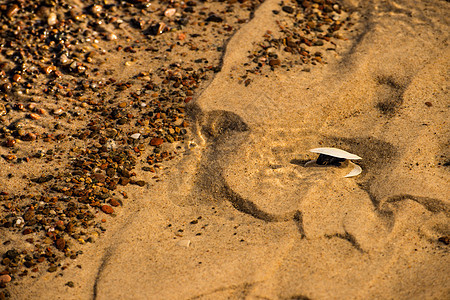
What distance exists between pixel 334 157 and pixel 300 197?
431mm

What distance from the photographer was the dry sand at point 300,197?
2381mm

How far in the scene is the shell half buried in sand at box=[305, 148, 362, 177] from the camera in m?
2.89

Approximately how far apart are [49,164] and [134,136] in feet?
2.02

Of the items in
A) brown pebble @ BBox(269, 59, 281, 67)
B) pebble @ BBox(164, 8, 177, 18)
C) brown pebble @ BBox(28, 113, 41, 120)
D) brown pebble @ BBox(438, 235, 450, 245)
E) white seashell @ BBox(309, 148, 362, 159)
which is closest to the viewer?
brown pebble @ BBox(438, 235, 450, 245)

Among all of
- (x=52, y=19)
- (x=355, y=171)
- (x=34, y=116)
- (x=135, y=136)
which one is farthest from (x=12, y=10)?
(x=355, y=171)

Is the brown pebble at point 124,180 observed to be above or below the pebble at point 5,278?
above

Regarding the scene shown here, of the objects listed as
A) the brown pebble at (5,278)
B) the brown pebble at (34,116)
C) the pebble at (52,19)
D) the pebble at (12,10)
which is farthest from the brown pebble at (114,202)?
the pebble at (12,10)

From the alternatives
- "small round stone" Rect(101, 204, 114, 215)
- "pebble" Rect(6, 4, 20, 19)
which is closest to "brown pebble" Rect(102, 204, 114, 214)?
"small round stone" Rect(101, 204, 114, 215)

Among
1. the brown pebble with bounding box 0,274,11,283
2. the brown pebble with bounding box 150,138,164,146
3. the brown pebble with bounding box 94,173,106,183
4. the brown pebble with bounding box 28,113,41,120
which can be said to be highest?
the brown pebble with bounding box 150,138,164,146

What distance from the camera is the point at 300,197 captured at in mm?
2770

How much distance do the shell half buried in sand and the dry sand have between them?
6 cm

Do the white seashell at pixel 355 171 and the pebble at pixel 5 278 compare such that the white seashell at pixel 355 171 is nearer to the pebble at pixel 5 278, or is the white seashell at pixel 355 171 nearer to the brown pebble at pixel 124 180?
the brown pebble at pixel 124 180

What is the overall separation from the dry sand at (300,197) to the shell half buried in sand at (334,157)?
6 cm

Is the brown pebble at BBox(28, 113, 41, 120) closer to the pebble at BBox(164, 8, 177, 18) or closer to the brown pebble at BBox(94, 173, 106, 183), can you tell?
the brown pebble at BBox(94, 173, 106, 183)
